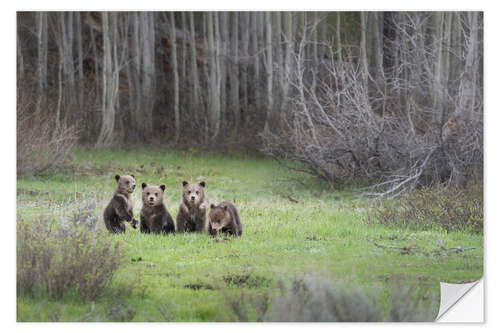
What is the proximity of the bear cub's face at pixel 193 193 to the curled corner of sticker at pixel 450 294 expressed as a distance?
2658 mm

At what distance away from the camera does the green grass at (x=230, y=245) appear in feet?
17.8

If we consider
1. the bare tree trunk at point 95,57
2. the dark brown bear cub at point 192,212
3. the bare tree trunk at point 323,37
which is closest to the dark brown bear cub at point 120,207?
the dark brown bear cub at point 192,212

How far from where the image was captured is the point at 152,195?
6438 millimetres

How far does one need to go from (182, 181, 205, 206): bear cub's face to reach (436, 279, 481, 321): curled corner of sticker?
266 cm

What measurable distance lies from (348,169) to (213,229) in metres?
2.24

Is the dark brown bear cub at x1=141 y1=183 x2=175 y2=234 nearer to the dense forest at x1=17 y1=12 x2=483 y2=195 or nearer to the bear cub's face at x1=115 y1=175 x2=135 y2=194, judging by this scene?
the bear cub's face at x1=115 y1=175 x2=135 y2=194

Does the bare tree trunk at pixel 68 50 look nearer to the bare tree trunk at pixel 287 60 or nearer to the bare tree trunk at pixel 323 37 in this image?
the bare tree trunk at pixel 287 60

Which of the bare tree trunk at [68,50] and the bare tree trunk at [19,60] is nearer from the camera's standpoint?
→ the bare tree trunk at [19,60]

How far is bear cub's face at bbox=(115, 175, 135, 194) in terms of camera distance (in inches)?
259

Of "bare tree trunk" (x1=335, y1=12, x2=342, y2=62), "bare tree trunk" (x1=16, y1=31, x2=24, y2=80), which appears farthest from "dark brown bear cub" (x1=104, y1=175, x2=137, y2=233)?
"bare tree trunk" (x1=335, y1=12, x2=342, y2=62)

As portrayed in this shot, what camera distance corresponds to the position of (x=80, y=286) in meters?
5.30
